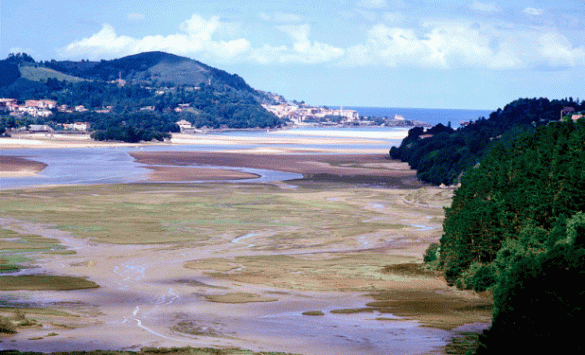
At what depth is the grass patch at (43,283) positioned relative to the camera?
52.6m

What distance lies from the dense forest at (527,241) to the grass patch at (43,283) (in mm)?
22851

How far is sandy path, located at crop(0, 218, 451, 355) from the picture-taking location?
1555 inches

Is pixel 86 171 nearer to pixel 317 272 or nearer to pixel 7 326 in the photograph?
pixel 317 272

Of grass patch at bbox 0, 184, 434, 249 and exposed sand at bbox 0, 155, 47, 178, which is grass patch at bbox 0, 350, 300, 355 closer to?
grass patch at bbox 0, 184, 434, 249

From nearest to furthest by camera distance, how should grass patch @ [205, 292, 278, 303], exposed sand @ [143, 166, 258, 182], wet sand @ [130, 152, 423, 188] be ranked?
grass patch @ [205, 292, 278, 303]
exposed sand @ [143, 166, 258, 182]
wet sand @ [130, 152, 423, 188]

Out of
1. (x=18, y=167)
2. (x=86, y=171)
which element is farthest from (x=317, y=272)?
(x=18, y=167)

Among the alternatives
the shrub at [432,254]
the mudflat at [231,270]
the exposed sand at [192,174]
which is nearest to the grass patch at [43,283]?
the mudflat at [231,270]

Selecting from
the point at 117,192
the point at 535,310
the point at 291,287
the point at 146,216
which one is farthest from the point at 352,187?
the point at 535,310

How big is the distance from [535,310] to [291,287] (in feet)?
73.0

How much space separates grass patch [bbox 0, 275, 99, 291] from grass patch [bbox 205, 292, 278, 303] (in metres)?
7.78

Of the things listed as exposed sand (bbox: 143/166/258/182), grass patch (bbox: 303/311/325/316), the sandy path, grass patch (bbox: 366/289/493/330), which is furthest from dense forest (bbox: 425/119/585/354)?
exposed sand (bbox: 143/166/258/182)

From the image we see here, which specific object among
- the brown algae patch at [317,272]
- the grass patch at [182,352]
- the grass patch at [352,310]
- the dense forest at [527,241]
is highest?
the dense forest at [527,241]

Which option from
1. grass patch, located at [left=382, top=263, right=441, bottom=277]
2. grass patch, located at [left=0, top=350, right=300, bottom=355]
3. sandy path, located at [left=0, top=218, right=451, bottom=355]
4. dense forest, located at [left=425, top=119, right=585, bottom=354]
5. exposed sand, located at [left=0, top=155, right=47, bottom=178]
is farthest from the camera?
exposed sand, located at [left=0, top=155, right=47, bottom=178]

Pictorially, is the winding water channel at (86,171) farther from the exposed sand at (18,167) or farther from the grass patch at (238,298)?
the grass patch at (238,298)
